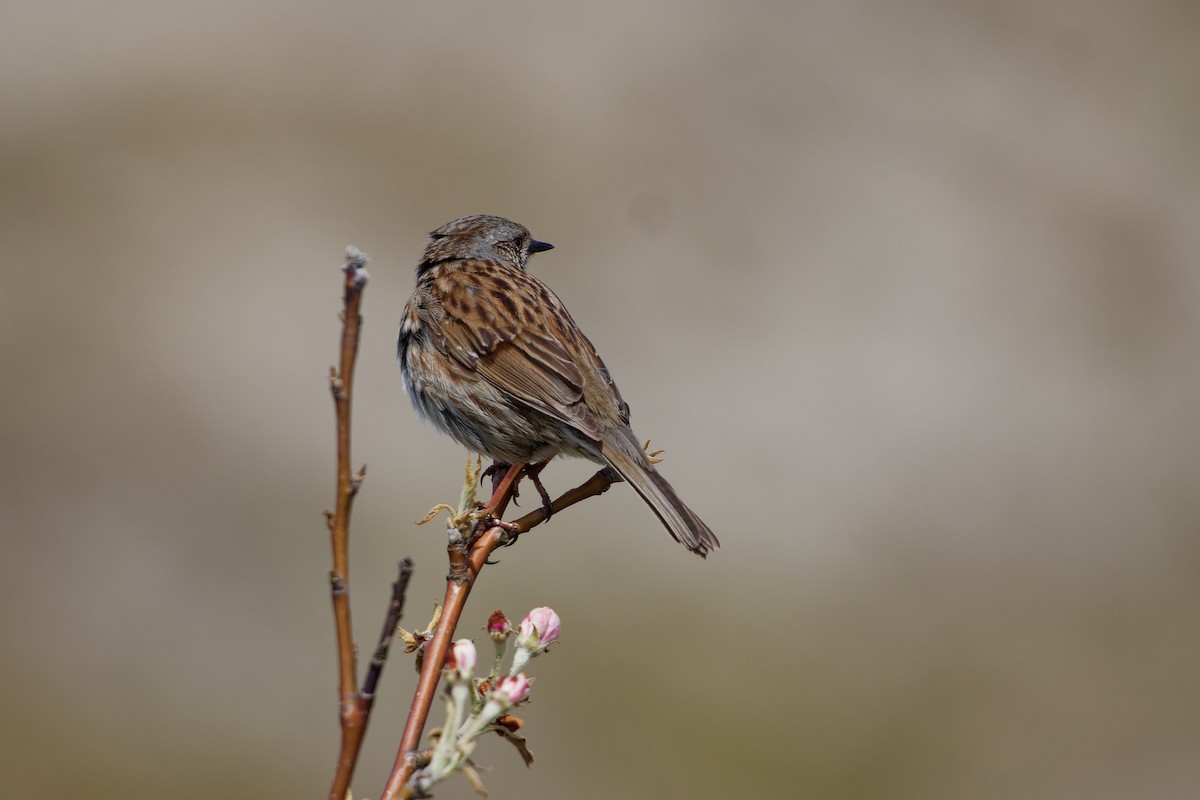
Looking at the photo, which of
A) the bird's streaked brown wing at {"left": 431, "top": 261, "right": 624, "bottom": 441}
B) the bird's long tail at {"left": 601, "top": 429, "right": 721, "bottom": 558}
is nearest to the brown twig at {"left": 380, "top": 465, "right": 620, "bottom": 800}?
the bird's long tail at {"left": 601, "top": 429, "right": 721, "bottom": 558}

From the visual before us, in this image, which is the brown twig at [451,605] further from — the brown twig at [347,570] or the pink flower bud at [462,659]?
the brown twig at [347,570]

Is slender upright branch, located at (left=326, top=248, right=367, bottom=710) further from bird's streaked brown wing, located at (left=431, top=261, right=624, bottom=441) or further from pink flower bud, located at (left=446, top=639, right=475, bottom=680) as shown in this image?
bird's streaked brown wing, located at (left=431, top=261, right=624, bottom=441)

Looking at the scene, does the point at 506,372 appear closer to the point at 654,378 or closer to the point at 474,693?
the point at 474,693

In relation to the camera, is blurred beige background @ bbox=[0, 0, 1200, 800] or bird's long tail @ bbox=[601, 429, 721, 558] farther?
blurred beige background @ bbox=[0, 0, 1200, 800]

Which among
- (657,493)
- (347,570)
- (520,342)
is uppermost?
(520,342)

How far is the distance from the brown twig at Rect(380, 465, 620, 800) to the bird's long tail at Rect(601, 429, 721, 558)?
2.77ft

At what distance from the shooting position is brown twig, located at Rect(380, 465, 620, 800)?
2258mm

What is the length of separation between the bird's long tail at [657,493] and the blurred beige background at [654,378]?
22.8 feet

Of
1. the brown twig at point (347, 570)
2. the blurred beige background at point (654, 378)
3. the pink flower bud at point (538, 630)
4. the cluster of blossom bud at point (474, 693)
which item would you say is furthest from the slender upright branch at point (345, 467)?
the blurred beige background at point (654, 378)

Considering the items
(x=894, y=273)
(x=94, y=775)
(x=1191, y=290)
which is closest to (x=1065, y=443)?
(x=894, y=273)

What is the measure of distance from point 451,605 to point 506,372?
10.3ft

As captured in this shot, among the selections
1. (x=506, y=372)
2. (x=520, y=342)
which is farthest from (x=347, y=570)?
(x=520, y=342)

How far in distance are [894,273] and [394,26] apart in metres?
8.35

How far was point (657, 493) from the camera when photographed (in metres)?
4.52
